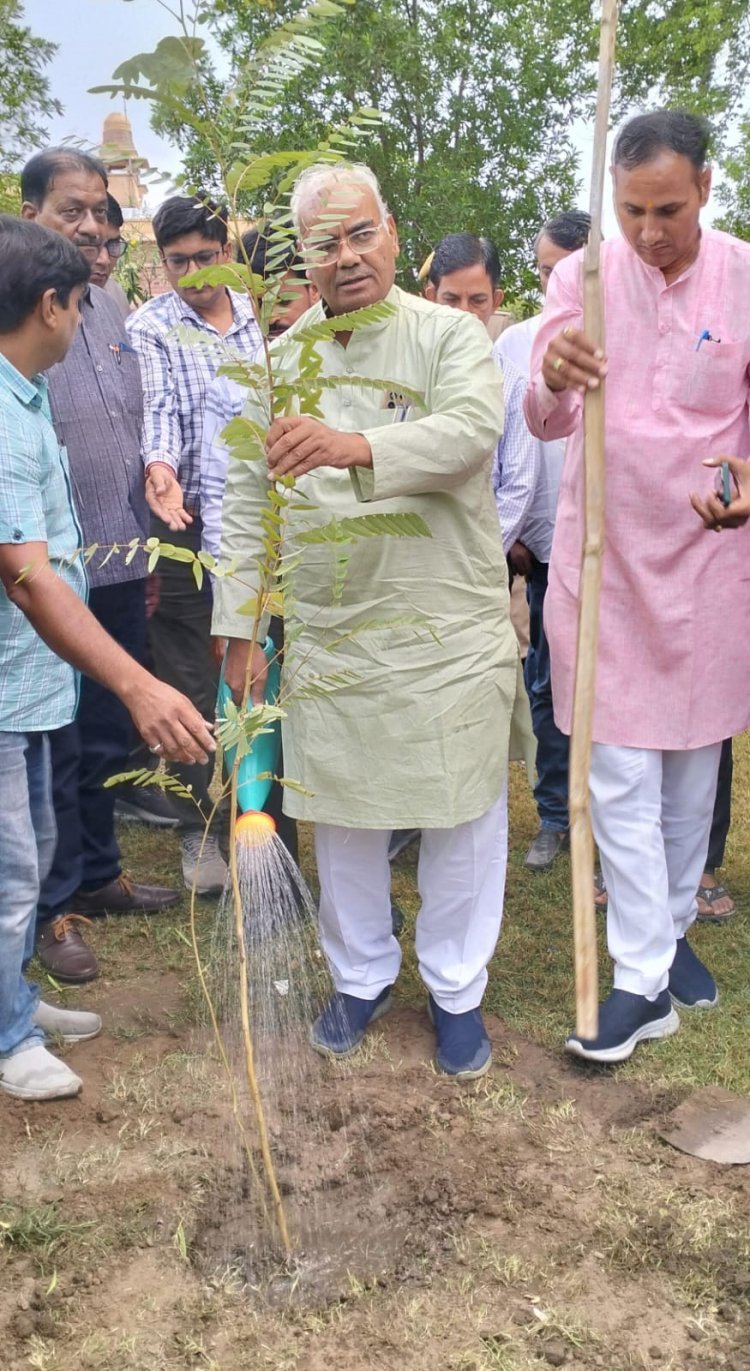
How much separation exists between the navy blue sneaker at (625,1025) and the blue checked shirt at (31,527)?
62.5 inches

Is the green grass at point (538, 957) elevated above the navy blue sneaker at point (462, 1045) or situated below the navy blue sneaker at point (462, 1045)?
below

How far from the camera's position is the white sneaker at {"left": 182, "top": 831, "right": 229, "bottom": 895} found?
4648mm

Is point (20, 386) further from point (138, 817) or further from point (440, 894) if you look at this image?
point (138, 817)

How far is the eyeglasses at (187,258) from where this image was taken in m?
4.54

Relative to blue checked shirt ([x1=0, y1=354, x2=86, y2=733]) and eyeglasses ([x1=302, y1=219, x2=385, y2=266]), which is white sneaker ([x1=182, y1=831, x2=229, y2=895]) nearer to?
blue checked shirt ([x1=0, y1=354, x2=86, y2=733])

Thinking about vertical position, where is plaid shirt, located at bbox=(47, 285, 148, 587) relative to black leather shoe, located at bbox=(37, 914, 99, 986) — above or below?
above

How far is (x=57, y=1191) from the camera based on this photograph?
2.93m

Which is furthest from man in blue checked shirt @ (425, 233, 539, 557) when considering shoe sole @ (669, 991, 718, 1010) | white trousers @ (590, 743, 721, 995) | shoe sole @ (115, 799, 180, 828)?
shoe sole @ (115, 799, 180, 828)

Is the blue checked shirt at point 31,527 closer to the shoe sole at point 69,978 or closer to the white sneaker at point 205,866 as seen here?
the shoe sole at point 69,978

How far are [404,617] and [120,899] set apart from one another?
2100 millimetres

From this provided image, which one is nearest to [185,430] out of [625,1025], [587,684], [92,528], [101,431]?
[101,431]

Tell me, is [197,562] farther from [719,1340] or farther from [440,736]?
[719,1340]

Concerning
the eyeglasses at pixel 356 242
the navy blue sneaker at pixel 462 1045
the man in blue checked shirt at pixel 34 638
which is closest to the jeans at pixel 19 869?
the man in blue checked shirt at pixel 34 638

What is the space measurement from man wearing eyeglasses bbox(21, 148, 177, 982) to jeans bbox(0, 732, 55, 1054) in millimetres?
739
